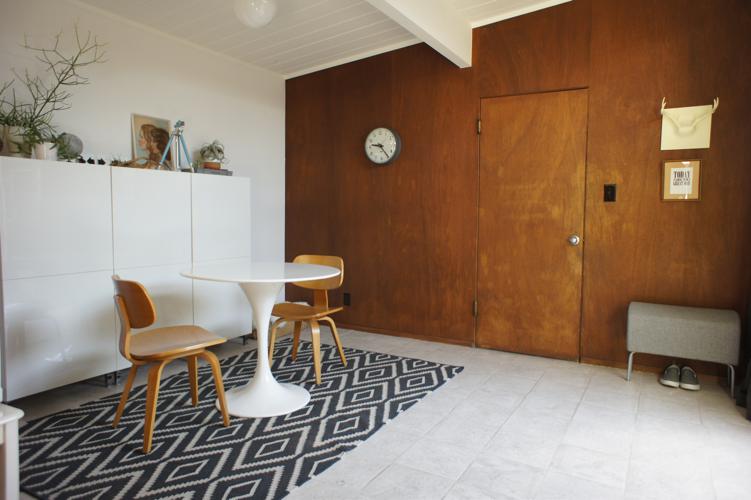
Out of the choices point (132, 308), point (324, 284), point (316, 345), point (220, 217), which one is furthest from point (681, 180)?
point (132, 308)

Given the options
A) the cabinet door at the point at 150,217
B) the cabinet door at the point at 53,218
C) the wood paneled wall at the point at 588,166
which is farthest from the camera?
the wood paneled wall at the point at 588,166

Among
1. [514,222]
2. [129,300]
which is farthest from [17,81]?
[514,222]

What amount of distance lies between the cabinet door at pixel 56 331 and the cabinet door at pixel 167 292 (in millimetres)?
182

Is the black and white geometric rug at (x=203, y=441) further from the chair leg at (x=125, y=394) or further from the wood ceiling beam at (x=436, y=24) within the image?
the wood ceiling beam at (x=436, y=24)

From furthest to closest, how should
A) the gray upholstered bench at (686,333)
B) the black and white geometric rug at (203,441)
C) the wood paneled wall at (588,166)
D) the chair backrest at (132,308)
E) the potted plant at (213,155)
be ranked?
the potted plant at (213,155) → the wood paneled wall at (588,166) → the gray upholstered bench at (686,333) → the chair backrest at (132,308) → the black and white geometric rug at (203,441)

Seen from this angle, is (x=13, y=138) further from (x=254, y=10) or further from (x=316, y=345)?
(x=316, y=345)

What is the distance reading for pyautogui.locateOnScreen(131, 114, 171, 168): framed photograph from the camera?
355cm

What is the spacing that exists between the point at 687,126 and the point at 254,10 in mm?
2819

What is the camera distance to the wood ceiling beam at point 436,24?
2.86m

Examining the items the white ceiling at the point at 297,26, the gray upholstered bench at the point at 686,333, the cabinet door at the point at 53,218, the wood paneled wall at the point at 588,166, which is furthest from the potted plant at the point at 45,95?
the gray upholstered bench at the point at 686,333

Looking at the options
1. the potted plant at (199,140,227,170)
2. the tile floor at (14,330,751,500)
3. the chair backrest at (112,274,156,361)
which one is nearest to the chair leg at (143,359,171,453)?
the chair backrest at (112,274,156,361)

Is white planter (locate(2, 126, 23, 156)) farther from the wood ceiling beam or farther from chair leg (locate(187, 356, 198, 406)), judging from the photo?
the wood ceiling beam

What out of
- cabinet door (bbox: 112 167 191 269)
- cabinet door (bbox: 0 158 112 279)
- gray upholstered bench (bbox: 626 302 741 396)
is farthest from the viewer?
cabinet door (bbox: 112 167 191 269)

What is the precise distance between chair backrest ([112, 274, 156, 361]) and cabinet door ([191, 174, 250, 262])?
4.15 feet
